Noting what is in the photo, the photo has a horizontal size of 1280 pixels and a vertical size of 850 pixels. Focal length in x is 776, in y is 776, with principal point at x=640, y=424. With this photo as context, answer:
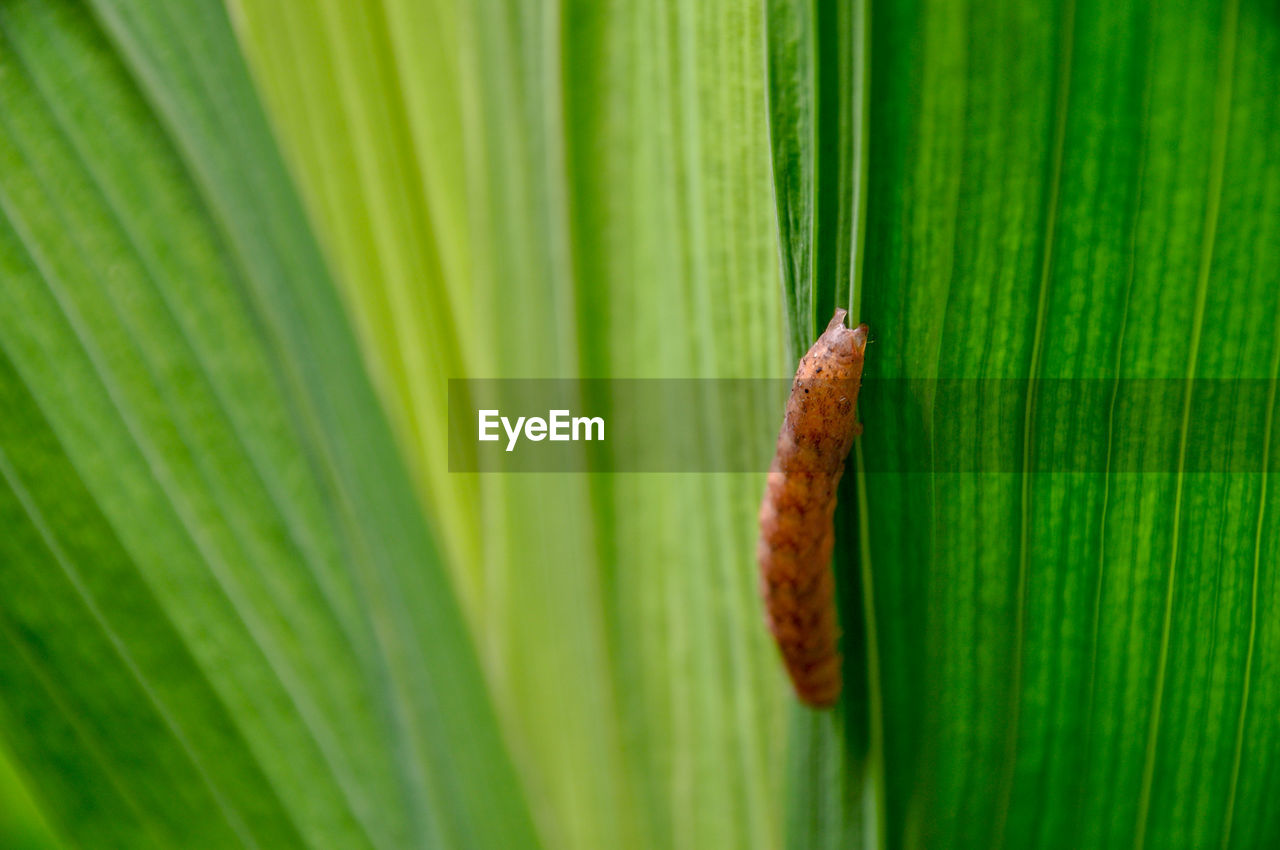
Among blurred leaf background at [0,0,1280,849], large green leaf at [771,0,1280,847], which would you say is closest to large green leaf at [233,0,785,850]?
blurred leaf background at [0,0,1280,849]

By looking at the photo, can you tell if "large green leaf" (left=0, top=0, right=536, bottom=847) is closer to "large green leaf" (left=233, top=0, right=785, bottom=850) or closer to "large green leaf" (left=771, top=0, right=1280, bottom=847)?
"large green leaf" (left=233, top=0, right=785, bottom=850)

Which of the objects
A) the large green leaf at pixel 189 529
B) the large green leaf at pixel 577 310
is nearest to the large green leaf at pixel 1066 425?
the large green leaf at pixel 577 310

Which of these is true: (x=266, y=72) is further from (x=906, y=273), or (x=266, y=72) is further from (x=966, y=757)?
(x=966, y=757)

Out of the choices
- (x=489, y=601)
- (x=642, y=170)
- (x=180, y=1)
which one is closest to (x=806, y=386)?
(x=642, y=170)

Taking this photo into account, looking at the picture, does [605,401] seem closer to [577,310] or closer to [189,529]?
[577,310]

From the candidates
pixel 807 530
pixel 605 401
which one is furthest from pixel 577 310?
pixel 807 530

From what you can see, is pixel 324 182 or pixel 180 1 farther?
pixel 324 182
